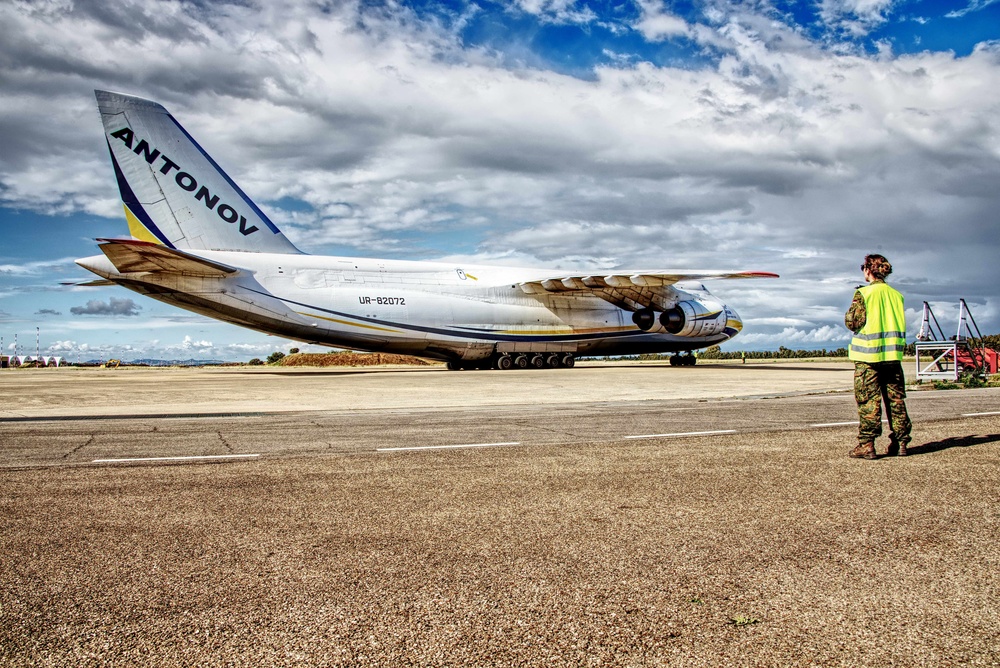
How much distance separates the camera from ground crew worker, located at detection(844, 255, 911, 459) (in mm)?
6438

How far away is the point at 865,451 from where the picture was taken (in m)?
6.30

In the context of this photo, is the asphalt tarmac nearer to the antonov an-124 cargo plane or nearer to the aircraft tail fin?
the antonov an-124 cargo plane

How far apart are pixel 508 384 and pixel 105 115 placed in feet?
48.8

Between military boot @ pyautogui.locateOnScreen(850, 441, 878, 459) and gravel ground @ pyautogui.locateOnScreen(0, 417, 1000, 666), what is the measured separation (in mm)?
607

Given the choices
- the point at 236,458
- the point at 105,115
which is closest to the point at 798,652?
the point at 236,458

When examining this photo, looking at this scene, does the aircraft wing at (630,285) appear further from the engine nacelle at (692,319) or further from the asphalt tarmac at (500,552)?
the asphalt tarmac at (500,552)

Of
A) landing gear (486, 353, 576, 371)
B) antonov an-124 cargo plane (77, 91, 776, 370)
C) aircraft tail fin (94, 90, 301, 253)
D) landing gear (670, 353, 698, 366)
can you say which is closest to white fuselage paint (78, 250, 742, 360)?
antonov an-124 cargo plane (77, 91, 776, 370)

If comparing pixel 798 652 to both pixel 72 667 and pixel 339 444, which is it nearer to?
pixel 72 667

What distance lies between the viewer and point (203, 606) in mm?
2809

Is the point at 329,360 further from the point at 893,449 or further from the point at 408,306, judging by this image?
the point at 893,449

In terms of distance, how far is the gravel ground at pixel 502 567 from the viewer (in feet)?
8.13

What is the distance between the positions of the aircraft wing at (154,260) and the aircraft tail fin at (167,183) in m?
1.73

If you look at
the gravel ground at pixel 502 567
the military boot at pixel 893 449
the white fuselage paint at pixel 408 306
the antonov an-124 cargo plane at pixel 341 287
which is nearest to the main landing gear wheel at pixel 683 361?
the white fuselage paint at pixel 408 306

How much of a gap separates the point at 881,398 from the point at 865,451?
26.3 inches
